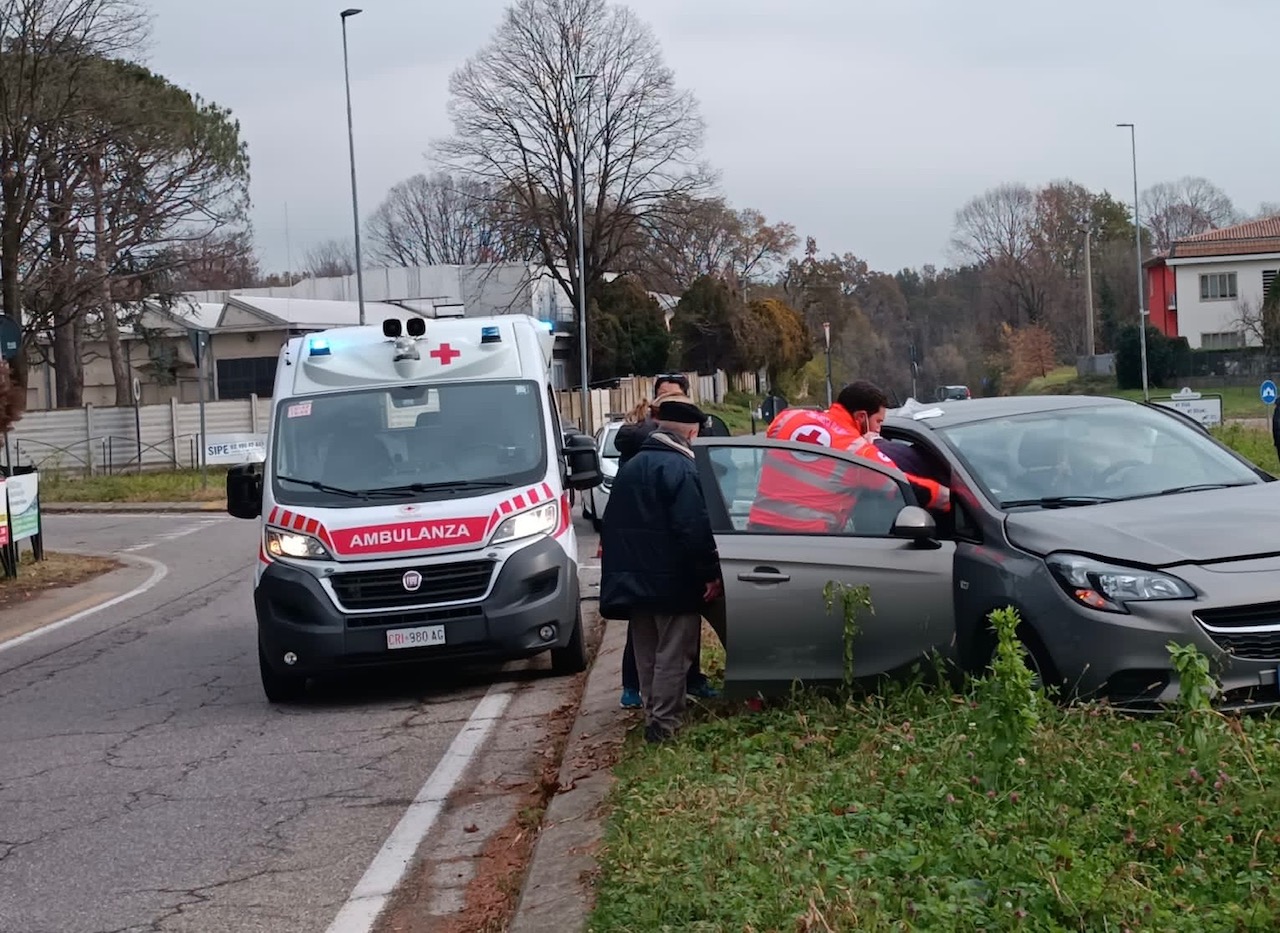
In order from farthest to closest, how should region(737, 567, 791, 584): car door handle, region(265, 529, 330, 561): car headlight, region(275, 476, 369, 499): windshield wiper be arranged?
region(275, 476, 369, 499): windshield wiper → region(265, 529, 330, 561): car headlight → region(737, 567, 791, 584): car door handle

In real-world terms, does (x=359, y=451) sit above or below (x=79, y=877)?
above

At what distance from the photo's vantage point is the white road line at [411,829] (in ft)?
19.4

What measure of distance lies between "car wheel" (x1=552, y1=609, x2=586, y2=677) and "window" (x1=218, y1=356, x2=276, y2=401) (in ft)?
166

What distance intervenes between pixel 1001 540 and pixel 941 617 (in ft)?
1.47

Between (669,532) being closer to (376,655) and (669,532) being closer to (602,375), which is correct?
(376,655)

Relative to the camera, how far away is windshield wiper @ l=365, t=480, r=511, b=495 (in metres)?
10.3

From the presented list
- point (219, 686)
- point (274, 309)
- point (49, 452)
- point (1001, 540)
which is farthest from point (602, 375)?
point (1001, 540)

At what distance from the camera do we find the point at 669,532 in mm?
7488

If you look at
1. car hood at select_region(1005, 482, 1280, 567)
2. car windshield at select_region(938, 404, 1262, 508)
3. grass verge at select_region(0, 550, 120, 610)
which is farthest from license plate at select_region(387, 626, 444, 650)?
grass verge at select_region(0, 550, 120, 610)

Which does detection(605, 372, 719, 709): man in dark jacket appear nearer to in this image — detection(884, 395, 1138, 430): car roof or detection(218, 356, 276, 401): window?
detection(884, 395, 1138, 430): car roof

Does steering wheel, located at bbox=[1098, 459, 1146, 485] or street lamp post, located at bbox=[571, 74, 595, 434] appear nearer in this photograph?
steering wheel, located at bbox=[1098, 459, 1146, 485]

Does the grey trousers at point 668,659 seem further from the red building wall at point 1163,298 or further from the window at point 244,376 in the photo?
the red building wall at point 1163,298

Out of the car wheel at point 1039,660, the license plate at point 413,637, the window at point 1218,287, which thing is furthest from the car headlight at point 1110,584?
the window at point 1218,287

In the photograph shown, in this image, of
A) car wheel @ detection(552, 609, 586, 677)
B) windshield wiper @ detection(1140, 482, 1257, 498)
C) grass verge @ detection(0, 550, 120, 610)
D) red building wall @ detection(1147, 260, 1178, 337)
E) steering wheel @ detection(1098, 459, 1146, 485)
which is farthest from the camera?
red building wall @ detection(1147, 260, 1178, 337)
